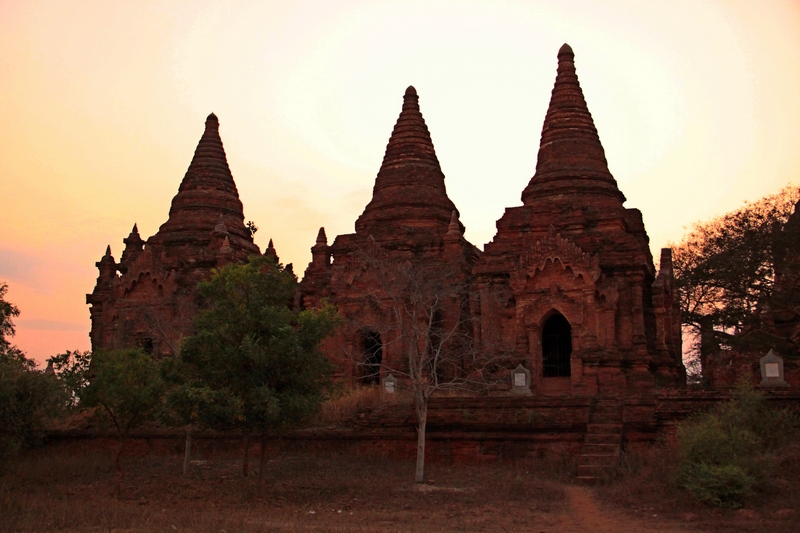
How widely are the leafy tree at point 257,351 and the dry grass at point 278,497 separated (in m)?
1.45

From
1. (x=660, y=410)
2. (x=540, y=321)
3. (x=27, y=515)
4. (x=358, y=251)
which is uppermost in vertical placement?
(x=358, y=251)

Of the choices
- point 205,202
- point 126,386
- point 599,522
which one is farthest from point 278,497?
point 205,202

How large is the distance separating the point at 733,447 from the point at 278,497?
24.6 ft

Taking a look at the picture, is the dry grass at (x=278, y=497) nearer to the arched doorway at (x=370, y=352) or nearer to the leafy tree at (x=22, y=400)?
the leafy tree at (x=22, y=400)

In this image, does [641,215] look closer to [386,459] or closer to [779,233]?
[779,233]

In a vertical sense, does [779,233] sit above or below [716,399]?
above

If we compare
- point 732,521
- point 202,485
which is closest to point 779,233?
point 732,521

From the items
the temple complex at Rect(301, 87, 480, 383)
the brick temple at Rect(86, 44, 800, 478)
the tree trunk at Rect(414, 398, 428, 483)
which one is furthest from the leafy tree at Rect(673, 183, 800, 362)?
the tree trunk at Rect(414, 398, 428, 483)

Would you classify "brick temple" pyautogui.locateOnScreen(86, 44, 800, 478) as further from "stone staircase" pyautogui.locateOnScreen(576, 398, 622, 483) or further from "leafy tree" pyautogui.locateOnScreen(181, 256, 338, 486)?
"leafy tree" pyautogui.locateOnScreen(181, 256, 338, 486)

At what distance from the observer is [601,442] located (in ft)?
59.3

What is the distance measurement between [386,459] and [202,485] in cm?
415

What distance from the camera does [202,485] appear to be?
17344mm

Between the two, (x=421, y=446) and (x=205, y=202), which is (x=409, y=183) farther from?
(x=421, y=446)

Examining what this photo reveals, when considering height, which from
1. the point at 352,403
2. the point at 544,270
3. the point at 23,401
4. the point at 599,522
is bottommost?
the point at 599,522
